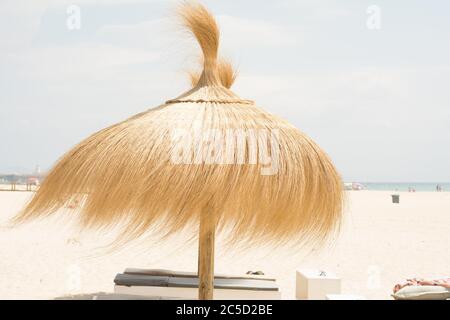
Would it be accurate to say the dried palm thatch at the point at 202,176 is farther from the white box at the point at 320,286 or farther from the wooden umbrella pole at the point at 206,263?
the white box at the point at 320,286

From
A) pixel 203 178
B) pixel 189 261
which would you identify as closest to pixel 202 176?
pixel 203 178

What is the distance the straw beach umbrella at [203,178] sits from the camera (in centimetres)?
386

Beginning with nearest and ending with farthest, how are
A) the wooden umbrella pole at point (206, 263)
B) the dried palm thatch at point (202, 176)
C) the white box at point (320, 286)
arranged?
1. the dried palm thatch at point (202, 176)
2. the wooden umbrella pole at point (206, 263)
3. the white box at point (320, 286)

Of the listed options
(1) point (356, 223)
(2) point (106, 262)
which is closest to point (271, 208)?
(2) point (106, 262)

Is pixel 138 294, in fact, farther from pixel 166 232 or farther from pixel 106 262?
pixel 106 262

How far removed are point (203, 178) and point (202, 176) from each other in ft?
0.05

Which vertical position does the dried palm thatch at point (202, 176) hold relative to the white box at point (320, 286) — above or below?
above

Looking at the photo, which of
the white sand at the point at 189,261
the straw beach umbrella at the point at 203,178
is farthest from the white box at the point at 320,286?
the straw beach umbrella at the point at 203,178

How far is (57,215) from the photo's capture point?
450 cm

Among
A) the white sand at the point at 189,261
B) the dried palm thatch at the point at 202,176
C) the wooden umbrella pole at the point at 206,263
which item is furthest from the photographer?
the white sand at the point at 189,261

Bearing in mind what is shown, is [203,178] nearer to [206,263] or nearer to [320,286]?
[206,263]

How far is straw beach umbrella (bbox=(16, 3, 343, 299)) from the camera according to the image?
3.86 m

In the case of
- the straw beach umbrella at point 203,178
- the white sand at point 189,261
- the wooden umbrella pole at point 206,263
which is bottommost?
the white sand at point 189,261

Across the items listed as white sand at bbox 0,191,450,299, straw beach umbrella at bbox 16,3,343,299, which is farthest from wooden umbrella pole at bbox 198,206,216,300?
white sand at bbox 0,191,450,299
